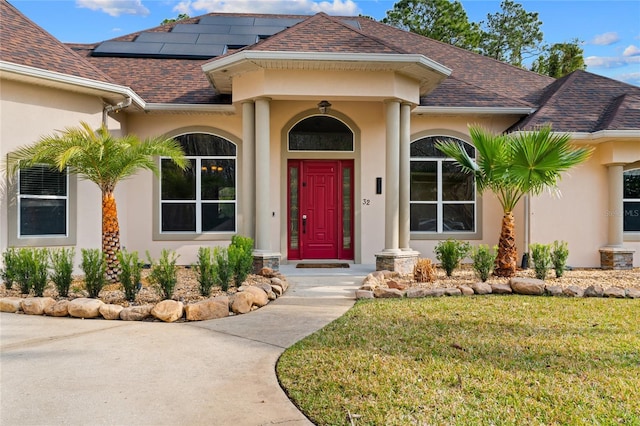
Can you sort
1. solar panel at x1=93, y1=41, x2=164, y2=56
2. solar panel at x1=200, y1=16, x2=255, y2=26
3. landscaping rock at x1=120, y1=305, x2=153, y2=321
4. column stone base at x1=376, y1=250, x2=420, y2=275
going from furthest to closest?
solar panel at x1=200, y1=16, x2=255, y2=26 < solar panel at x1=93, y1=41, x2=164, y2=56 < column stone base at x1=376, y1=250, x2=420, y2=275 < landscaping rock at x1=120, y1=305, x2=153, y2=321

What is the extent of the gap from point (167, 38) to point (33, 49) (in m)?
5.95

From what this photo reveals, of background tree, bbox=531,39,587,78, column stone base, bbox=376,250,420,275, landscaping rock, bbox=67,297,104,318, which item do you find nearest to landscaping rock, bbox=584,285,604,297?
column stone base, bbox=376,250,420,275

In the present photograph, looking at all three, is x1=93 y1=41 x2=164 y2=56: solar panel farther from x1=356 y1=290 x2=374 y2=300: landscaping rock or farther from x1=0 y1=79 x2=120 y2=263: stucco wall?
x1=356 y1=290 x2=374 y2=300: landscaping rock

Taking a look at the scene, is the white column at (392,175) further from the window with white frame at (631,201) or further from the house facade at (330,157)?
the window with white frame at (631,201)

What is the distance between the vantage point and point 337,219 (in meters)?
12.0

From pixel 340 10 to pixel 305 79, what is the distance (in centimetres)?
2288

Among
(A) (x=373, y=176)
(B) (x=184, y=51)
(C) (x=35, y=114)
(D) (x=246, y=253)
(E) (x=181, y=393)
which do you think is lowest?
(E) (x=181, y=393)

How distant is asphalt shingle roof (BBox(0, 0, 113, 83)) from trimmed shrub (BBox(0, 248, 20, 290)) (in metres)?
3.46

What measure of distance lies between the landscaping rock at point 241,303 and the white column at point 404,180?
4445 mm

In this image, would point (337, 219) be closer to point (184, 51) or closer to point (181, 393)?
point (184, 51)

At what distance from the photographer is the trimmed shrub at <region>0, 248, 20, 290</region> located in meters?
7.58

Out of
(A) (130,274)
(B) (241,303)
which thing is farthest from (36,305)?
(B) (241,303)

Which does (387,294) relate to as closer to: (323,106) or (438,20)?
(323,106)

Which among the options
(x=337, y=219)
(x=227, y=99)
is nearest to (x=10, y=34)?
(x=227, y=99)
